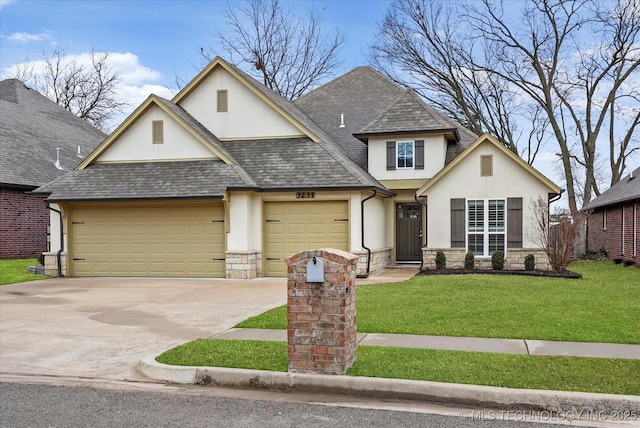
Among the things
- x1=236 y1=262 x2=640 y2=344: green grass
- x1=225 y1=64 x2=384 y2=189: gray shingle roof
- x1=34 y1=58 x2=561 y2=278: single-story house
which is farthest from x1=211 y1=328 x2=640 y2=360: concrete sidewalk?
x1=225 y1=64 x2=384 y2=189: gray shingle roof

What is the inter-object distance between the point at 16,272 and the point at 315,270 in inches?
604

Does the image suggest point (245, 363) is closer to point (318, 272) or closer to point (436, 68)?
point (318, 272)

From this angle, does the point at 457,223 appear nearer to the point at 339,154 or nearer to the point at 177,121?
the point at 339,154

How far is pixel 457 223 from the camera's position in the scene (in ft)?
60.3

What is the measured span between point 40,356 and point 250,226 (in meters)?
9.53

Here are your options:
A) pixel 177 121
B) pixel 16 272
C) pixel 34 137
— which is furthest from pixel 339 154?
pixel 34 137

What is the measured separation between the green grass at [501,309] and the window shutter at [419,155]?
5.55 m

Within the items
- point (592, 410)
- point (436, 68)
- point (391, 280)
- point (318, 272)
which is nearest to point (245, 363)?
point (318, 272)

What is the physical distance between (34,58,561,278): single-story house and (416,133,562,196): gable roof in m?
0.04

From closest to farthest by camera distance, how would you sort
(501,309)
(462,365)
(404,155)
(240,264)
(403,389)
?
(403,389) → (462,365) → (501,309) → (240,264) → (404,155)

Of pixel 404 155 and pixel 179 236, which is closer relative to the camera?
pixel 179 236

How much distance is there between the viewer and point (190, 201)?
55.0 ft

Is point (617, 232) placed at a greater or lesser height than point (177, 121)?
lesser

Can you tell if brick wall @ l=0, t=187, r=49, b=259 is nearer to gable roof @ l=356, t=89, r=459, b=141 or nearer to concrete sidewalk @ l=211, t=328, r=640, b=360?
gable roof @ l=356, t=89, r=459, b=141
